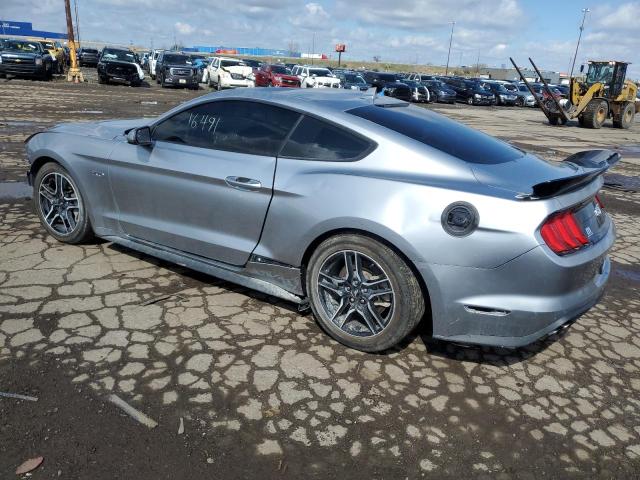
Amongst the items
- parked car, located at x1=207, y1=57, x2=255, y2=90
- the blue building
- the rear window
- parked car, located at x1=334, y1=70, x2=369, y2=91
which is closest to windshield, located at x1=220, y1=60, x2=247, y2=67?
parked car, located at x1=207, y1=57, x2=255, y2=90

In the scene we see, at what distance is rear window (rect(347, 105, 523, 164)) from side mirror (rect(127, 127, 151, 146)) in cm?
158

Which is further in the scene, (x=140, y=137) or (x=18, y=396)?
(x=140, y=137)

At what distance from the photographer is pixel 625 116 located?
22297 mm

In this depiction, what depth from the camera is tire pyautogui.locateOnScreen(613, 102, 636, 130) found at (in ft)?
72.7

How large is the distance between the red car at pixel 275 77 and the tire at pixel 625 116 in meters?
14.9

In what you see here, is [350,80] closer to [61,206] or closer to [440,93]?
[440,93]

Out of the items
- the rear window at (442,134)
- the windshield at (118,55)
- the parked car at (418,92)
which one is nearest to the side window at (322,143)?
the rear window at (442,134)

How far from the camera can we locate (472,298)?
2740 mm

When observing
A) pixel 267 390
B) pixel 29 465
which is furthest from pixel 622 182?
pixel 29 465

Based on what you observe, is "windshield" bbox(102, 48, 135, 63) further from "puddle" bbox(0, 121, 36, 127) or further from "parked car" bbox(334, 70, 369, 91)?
"puddle" bbox(0, 121, 36, 127)

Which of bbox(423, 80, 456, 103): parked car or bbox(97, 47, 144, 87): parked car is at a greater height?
bbox(97, 47, 144, 87): parked car

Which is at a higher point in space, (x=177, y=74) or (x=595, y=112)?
(x=177, y=74)

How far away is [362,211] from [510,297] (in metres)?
0.91

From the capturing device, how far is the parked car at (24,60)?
23.9m
